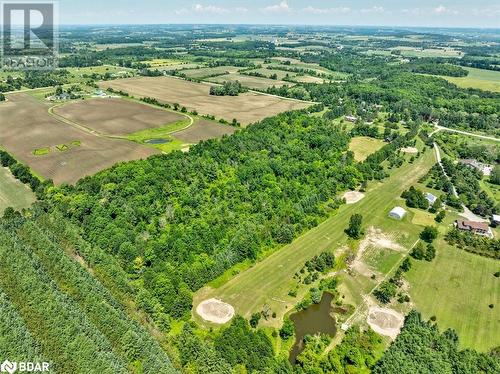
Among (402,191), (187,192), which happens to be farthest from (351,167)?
(187,192)

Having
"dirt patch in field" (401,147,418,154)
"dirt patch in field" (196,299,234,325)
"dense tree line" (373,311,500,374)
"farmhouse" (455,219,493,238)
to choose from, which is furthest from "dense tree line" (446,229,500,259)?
"dirt patch in field" (401,147,418,154)

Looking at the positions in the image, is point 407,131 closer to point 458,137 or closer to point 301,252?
point 458,137

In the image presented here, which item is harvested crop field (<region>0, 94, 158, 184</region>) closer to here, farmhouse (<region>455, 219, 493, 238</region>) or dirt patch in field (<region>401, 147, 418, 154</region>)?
farmhouse (<region>455, 219, 493, 238</region>)

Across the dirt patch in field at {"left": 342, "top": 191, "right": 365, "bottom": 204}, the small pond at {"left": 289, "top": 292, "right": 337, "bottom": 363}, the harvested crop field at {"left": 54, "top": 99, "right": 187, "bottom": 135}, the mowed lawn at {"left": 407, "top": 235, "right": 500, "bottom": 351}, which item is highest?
the harvested crop field at {"left": 54, "top": 99, "right": 187, "bottom": 135}

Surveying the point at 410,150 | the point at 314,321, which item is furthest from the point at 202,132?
the point at 314,321

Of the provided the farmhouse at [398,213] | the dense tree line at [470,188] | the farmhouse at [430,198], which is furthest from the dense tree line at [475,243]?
the farmhouse at [430,198]
